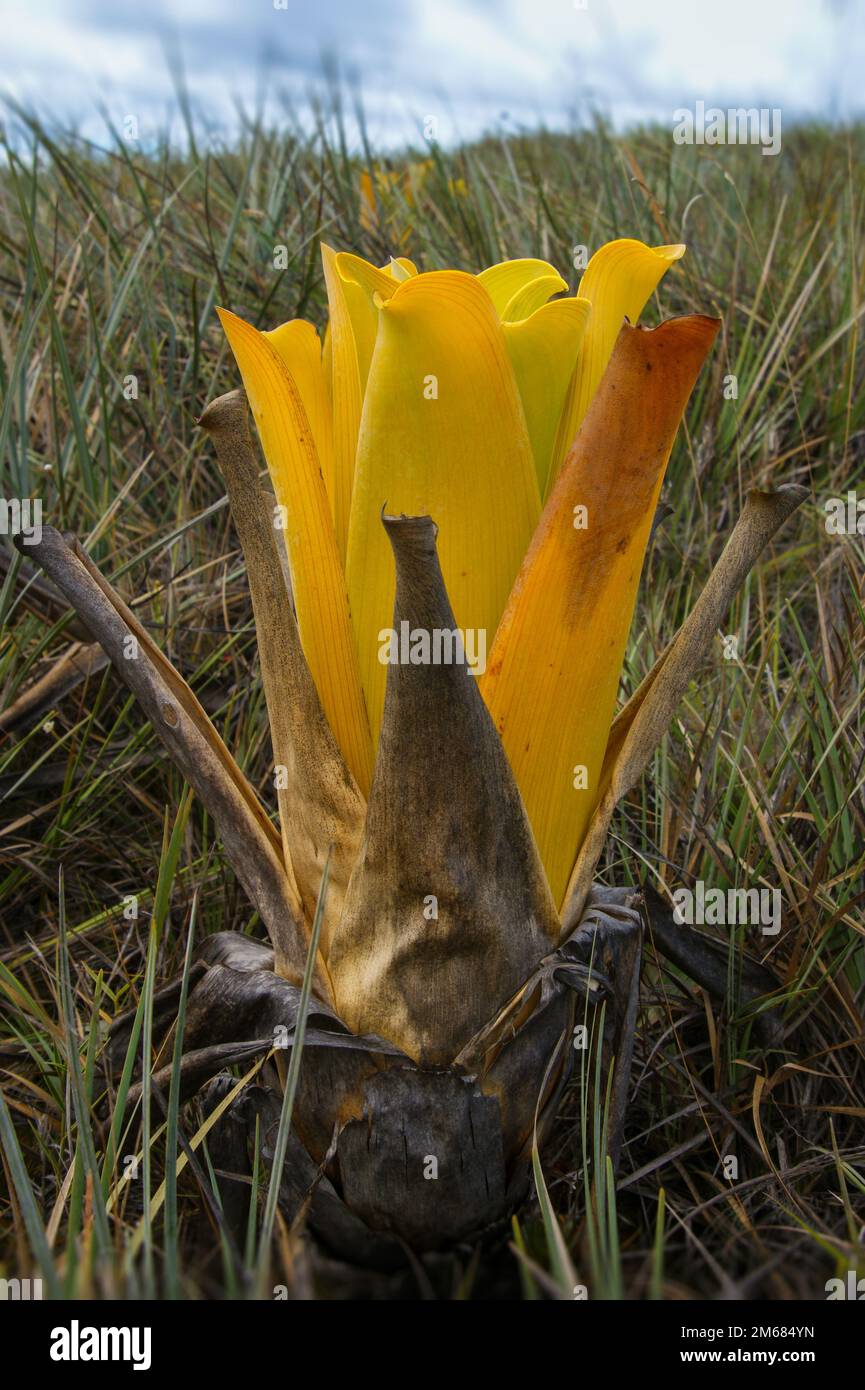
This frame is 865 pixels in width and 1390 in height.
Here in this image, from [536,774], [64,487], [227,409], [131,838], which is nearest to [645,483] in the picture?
[536,774]

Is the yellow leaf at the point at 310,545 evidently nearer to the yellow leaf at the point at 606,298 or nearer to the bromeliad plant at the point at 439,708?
the bromeliad plant at the point at 439,708

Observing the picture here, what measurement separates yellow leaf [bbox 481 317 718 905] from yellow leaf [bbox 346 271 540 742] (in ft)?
0.15

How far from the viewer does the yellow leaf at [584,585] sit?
85 centimetres

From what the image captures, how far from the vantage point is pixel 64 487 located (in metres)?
1.93

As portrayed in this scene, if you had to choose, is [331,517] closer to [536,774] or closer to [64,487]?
[536,774]

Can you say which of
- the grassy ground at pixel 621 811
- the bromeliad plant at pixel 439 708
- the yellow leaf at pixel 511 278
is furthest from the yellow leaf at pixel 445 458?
the grassy ground at pixel 621 811

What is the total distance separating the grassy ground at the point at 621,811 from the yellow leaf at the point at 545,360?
532 mm

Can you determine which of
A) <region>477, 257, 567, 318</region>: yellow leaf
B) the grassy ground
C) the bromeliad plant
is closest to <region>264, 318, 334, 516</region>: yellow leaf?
the bromeliad plant

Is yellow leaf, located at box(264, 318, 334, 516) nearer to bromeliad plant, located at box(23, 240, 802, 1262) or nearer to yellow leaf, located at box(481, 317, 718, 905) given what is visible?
bromeliad plant, located at box(23, 240, 802, 1262)

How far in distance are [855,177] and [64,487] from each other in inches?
102

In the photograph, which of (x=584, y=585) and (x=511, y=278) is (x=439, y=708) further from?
(x=511, y=278)
